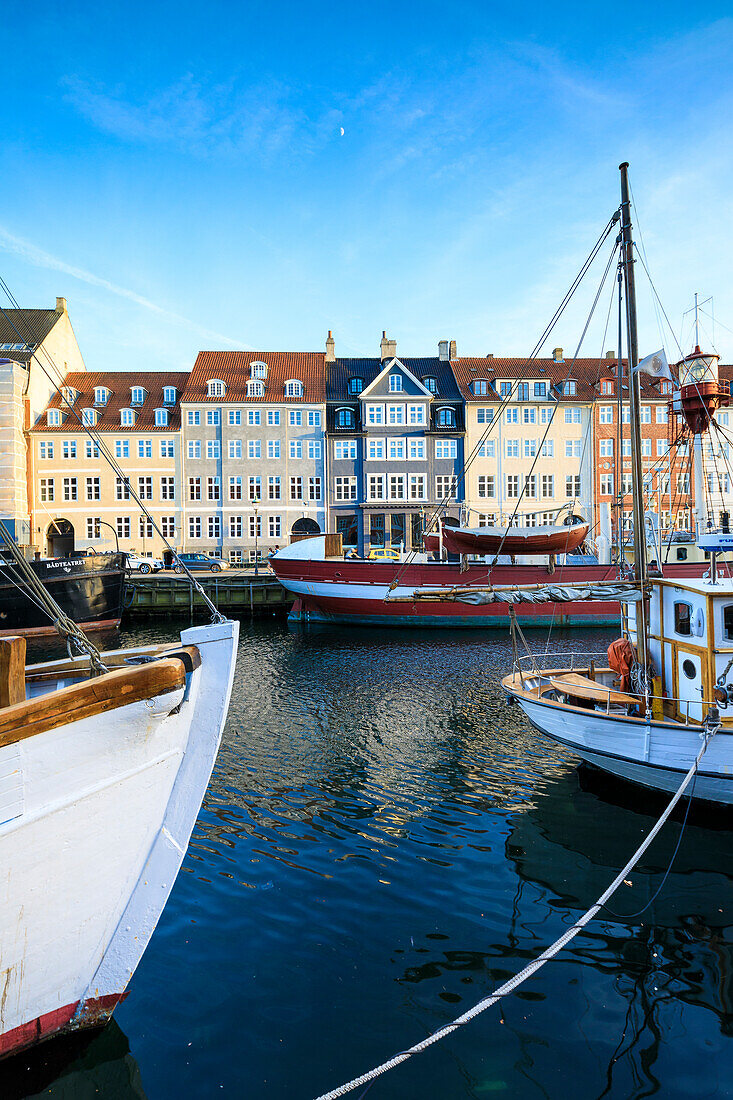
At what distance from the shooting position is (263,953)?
6.73 m

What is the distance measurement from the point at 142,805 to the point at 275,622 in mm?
27720

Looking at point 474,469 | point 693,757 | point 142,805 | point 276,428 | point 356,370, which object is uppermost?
point 356,370

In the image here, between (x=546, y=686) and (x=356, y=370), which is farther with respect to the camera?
(x=356, y=370)

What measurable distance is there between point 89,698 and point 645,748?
8.27m

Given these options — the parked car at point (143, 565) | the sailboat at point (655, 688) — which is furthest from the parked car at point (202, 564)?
the sailboat at point (655, 688)

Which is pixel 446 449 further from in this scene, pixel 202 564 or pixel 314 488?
pixel 202 564

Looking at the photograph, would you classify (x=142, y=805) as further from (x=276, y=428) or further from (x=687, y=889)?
(x=276, y=428)

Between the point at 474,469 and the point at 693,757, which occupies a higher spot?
the point at 474,469

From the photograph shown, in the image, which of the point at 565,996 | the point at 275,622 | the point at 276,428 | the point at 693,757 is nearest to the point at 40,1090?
the point at 565,996

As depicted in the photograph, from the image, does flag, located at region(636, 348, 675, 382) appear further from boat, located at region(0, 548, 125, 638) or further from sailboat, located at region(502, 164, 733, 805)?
boat, located at region(0, 548, 125, 638)

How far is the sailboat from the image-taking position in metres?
9.38

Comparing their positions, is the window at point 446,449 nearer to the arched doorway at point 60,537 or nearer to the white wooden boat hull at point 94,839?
the arched doorway at point 60,537

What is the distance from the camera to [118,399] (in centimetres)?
4859

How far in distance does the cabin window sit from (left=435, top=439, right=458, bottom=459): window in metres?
36.5
